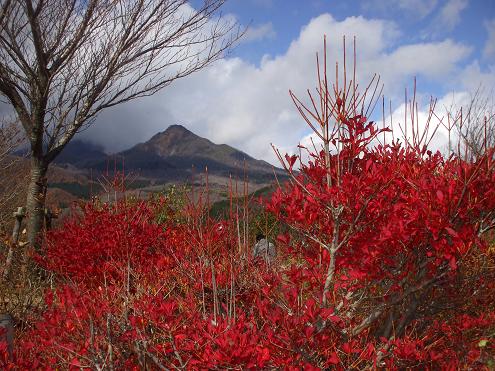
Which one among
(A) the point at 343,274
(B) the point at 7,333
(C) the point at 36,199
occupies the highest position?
(C) the point at 36,199

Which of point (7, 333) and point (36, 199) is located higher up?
point (36, 199)

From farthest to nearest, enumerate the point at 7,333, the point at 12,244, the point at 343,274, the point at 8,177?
the point at 8,177 < the point at 12,244 < the point at 7,333 < the point at 343,274

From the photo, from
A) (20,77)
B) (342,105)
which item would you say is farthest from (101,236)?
(342,105)

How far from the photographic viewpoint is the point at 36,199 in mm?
8516

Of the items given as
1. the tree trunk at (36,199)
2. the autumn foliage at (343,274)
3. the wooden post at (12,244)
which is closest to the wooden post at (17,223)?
the wooden post at (12,244)

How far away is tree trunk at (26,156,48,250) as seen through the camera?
27.8ft

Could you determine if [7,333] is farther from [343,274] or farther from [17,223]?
[17,223]

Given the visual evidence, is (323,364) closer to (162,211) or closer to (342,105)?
(342,105)

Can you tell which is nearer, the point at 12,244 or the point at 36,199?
the point at 12,244

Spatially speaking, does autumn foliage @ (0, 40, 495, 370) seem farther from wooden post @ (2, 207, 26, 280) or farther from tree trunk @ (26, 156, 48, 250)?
tree trunk @ (26, 156, 48, 250)

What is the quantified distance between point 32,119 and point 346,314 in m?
7.04

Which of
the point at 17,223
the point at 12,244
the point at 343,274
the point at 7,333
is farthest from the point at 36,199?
the point at 343,274

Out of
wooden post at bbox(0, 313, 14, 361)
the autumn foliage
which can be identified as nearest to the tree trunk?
wooden post at bbox(0, 313, 14, 361)

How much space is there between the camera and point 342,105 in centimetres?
301
